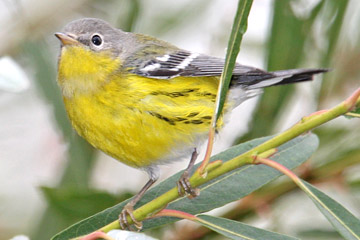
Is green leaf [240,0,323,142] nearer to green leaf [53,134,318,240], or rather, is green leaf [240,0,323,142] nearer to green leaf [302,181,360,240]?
green leaf [53,134,318,240]

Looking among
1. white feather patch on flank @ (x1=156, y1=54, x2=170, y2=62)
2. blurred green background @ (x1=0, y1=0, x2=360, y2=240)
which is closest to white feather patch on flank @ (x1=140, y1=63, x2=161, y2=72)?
white feather patch on flank @ (x1=156, y1=54, x2=170, y2=62)

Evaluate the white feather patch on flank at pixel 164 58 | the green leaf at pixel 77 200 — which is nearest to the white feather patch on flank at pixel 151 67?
the white feather patch on flank at pixel 164 58

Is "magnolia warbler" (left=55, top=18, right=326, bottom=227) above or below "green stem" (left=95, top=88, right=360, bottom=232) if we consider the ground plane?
above

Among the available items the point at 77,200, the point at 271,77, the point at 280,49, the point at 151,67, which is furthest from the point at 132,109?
the point at 280,49

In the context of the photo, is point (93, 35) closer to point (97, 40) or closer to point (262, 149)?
point (97, 40)

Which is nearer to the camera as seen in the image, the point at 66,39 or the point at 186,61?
the point at 66,39

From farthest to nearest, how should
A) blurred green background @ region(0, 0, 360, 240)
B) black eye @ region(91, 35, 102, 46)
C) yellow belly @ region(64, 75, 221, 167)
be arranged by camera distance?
black eye @ region(91, 35, 102, 46)
blurred green background @ region(0, 0, 360, 240)
yellow belly @ region(64, 75, 221, 167)

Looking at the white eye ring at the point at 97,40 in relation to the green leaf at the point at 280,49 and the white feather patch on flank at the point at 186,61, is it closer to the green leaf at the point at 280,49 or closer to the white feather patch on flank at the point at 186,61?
the white feather patch on flank at the point at 186,61
